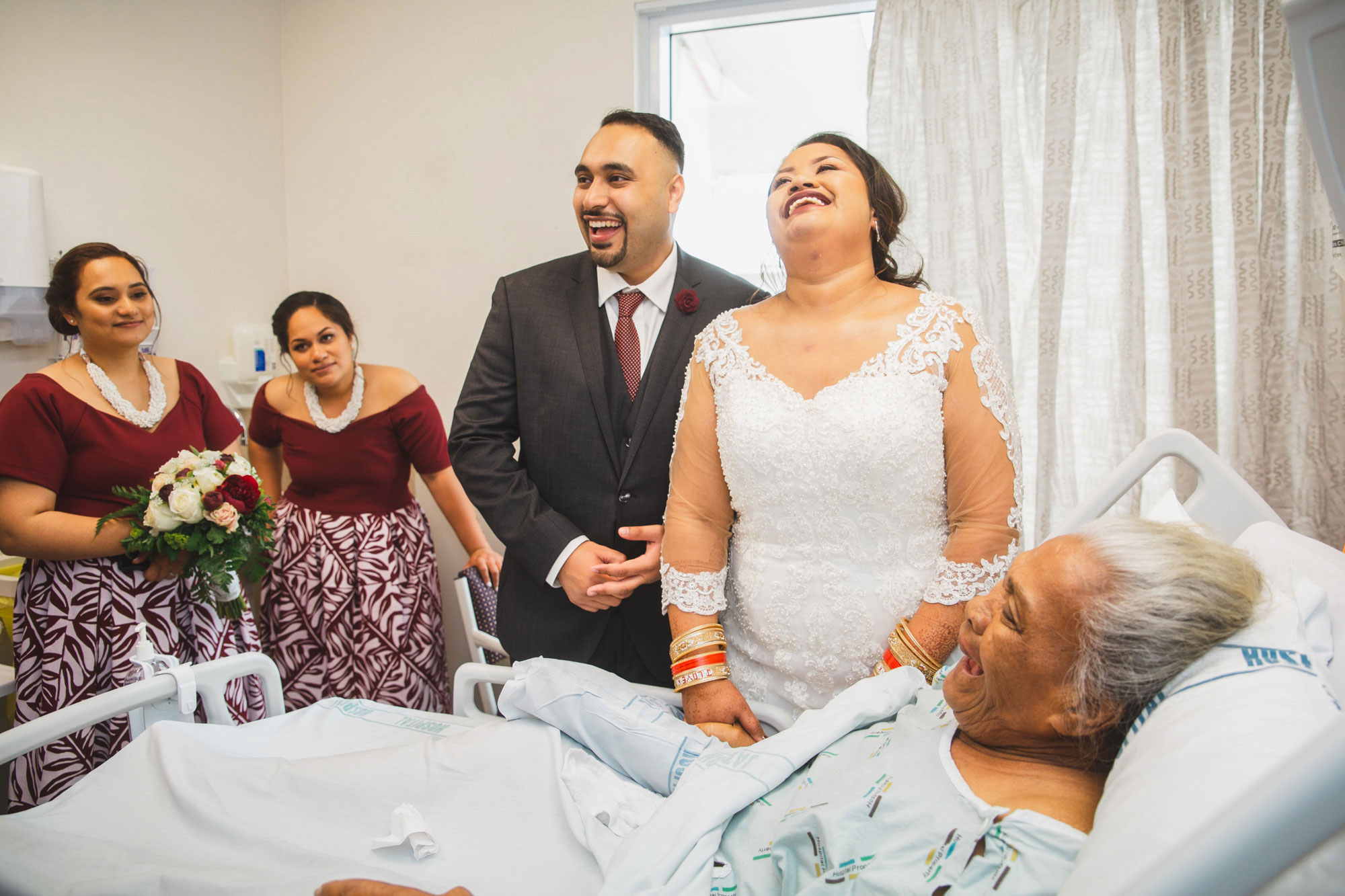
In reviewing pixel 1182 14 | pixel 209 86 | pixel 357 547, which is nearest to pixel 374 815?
pixel 357 547

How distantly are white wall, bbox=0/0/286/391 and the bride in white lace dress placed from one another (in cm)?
244

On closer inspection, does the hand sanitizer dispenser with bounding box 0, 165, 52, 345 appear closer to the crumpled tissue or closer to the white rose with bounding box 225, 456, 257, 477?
the white rose with bounding box 225, 456, 257, 477

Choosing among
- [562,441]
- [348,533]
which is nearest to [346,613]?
[348,533]

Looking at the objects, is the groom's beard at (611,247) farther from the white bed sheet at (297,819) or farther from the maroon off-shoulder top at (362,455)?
the maroon off-shoulder top at (362,455)

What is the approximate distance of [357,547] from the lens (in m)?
2.92

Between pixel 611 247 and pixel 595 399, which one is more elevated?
pixel 611 247

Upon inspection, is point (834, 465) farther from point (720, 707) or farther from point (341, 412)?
point (341, 412)

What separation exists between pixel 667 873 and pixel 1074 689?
579mm

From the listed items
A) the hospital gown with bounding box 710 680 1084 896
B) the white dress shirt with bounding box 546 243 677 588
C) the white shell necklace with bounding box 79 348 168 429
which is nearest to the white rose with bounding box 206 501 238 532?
the white shell necklace with bounding box 79 348 168 429

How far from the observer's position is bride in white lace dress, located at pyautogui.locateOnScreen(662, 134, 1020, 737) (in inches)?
60.6

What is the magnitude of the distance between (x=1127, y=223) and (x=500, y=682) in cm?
220

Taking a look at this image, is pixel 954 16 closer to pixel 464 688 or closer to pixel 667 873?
pixel 464 688

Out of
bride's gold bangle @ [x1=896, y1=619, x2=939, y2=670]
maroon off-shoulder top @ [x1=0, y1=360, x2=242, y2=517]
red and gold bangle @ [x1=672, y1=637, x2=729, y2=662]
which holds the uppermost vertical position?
maroon off-shoulder top @ [x1=0, y1=360, x2=242, y2=517]

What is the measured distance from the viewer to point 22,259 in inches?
105
